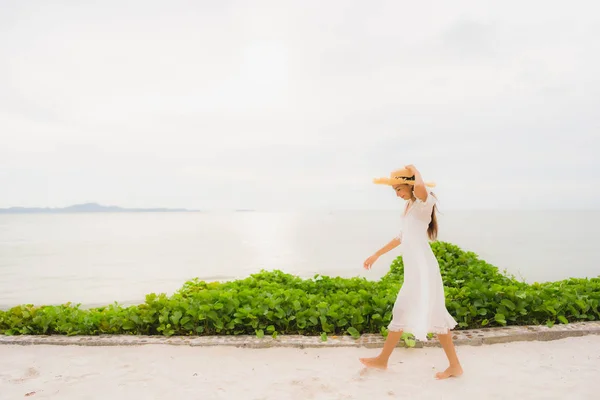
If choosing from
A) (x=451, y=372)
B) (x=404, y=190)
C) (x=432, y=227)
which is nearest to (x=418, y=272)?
(x=432, y=227)

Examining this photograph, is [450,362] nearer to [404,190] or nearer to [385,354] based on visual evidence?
[385,354]

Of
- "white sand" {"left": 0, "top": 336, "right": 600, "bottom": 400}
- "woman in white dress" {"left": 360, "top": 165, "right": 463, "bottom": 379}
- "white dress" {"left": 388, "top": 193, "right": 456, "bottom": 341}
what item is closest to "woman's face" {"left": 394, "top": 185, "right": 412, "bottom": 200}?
"woman in white dress" {"left": 360, "top": 165, "right": 463, "bottom": 379}

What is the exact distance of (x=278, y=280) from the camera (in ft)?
32.3

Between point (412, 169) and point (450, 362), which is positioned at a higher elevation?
point (412, 169)

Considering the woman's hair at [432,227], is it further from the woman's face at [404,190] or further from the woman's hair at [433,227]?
the woman's face at [404,190]

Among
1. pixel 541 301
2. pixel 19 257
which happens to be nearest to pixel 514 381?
pixel 541 301

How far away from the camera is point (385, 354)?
17.1ft

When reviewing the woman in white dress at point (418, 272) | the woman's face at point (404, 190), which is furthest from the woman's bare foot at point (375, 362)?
the woman's face at point (404, 190)

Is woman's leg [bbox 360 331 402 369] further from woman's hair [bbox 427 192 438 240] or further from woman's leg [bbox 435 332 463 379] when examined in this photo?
woman's hair [bbox 427 192 438 240]

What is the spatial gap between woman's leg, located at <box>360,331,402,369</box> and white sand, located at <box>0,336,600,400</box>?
0.11 meters

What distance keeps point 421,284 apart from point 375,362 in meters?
1.13

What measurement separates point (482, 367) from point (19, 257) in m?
36.3

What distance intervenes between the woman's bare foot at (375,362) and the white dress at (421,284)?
0.58 metres

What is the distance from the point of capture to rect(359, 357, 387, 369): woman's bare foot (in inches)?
207
